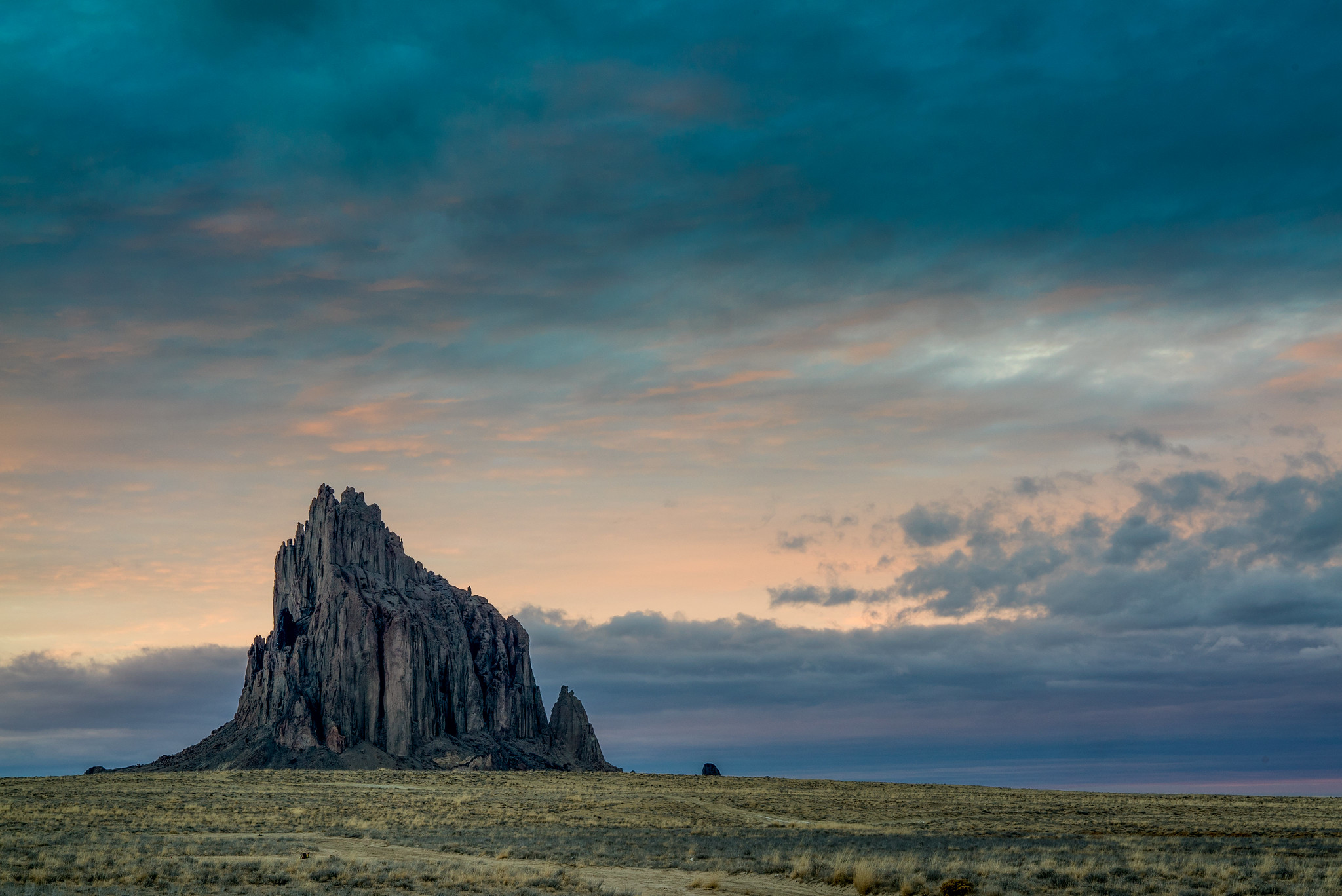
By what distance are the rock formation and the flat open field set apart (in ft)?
251

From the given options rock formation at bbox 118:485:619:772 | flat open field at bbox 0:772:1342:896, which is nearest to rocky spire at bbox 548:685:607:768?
rock formation at bbox 118:485:619:772

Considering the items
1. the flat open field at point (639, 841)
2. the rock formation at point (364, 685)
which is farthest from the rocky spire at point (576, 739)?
the flat open field at point (639, 841)

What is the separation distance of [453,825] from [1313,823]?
47727 millimetres

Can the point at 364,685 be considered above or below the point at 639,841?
above

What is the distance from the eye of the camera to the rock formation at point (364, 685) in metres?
165

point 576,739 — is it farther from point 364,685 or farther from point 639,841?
point 639,841

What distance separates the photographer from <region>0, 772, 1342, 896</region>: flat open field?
29859mm

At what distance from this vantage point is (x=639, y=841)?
4631 cm

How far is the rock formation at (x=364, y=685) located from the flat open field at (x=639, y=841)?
3012 inches

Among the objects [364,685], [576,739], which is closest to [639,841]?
[364,685]

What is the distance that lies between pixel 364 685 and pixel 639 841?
456 ft

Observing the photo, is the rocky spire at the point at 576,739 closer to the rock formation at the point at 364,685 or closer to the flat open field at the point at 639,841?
the rock formation at the point at 364,685

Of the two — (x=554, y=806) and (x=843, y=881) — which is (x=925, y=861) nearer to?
(x=843, y=881)

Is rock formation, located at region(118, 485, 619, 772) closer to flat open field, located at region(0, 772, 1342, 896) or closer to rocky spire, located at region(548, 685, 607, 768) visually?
rocky spire, located at region(548, 685, 607, 768)
